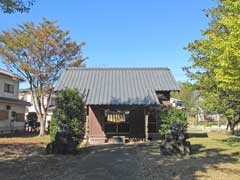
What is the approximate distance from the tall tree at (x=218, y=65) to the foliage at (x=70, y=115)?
7056mm

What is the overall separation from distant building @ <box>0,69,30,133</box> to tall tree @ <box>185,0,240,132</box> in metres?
17.6

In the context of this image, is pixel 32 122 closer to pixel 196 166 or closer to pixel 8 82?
pixel 8 82

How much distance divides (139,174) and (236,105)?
13.0m

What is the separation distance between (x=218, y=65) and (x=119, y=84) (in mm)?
12228

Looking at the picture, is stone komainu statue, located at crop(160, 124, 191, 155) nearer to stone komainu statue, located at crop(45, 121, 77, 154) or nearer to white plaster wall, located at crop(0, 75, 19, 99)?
stone komainu statue, located at crop(45, 121, 77, 154)

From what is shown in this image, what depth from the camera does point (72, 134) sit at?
16.7 metres

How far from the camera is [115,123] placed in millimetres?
24938

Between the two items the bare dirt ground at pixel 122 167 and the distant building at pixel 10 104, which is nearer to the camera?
the bare dirt ground at pixel 122 167

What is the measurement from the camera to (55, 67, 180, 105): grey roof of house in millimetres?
23109

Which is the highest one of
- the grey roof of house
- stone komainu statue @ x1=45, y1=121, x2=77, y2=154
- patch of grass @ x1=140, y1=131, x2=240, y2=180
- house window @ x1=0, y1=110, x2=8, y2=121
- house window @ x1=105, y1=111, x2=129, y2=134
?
the grey roof of house

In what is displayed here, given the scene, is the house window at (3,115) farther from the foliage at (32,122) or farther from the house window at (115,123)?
the house window at (115,123)

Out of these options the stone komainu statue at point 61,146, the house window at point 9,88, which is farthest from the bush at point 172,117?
the house window at point 9,88

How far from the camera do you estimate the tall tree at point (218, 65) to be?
41.5 ft

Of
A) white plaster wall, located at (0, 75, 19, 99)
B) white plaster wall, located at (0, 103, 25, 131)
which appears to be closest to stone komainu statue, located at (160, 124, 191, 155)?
white plaster wall, located at (0, 103, 25, 131)
